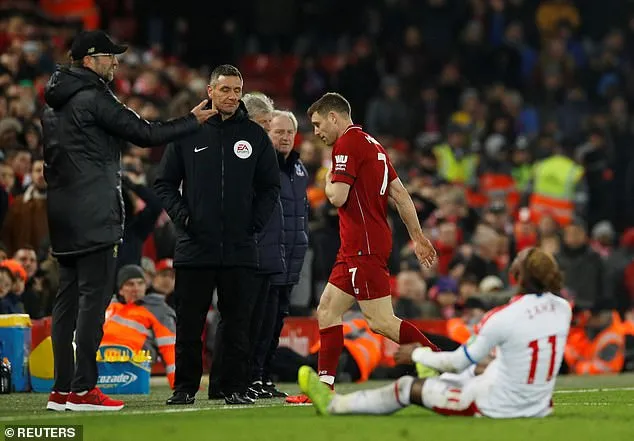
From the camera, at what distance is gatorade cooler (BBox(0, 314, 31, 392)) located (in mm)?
14703

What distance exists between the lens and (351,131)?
12250mm

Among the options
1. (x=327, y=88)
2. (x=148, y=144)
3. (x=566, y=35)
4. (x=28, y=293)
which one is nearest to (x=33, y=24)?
(x=327, y=88)

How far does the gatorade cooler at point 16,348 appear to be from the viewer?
14703 mm

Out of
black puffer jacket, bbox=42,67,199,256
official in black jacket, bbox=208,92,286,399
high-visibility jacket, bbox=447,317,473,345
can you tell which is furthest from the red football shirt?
high-visibility jacket, bbox=447,317,473,345

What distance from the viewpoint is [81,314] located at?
11273 mm

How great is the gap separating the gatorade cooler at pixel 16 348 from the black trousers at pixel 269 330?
7.76 ft

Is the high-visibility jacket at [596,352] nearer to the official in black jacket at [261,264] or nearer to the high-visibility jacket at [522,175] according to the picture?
the high-visibility jacket at [522,175]

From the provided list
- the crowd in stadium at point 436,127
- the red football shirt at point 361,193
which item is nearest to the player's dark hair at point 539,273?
the red football shirt at point 361,193

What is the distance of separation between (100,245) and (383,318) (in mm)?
2163

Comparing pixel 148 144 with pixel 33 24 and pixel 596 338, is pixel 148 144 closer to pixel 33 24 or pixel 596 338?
pixel 596 338

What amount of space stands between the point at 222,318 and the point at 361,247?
3.80 feet

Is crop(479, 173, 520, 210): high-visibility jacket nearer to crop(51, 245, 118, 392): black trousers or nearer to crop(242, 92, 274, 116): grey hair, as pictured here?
crop(242, 92, 274, 116): grey hair

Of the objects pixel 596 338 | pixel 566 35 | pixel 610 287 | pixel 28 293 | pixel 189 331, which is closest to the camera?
pixel 189 331

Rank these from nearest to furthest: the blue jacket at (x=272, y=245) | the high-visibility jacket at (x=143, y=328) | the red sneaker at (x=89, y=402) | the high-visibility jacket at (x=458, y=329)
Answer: the red sneaker at (x=89, y=402)
the blue jacket at (x=272, y=245)
the high-visibility jacket at (x=143, y=328)
the high-visibility jacket at (x=458, y=329)
